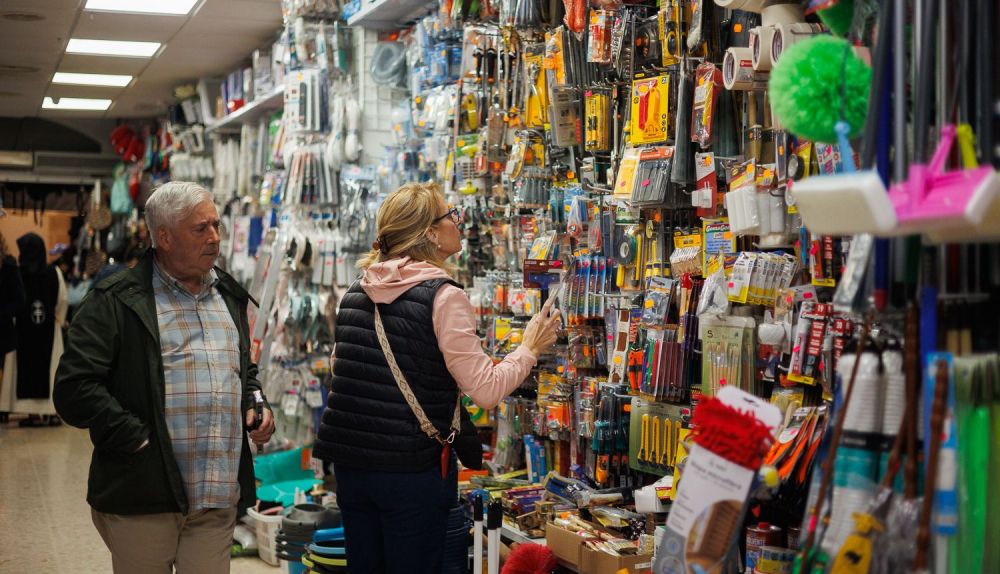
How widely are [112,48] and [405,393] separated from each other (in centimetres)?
697

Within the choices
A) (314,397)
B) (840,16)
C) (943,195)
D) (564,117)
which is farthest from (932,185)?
(314,397)

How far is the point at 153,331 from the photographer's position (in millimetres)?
2930

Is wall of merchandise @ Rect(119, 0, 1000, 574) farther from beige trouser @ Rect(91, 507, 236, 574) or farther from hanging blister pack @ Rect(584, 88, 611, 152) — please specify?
beige trouser @ Rect(91, 507, 236, 574)

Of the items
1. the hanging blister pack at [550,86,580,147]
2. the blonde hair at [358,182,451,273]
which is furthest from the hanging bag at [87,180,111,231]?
the blonde hair at [358,182,451,273]

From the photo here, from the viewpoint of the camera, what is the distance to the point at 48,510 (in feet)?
21.3

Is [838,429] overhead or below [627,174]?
below

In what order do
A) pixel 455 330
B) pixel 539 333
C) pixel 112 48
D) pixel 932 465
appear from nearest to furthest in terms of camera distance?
pixel 932 465 < pixel 455 330 < pixel 539 333 < pixel 112 48

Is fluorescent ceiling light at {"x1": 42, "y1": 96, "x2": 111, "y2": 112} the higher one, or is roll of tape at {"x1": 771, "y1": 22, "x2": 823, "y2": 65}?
fluorescent ceiling light at {"x1": 42, "y1": 96, "x2": 111, "y2": 112}

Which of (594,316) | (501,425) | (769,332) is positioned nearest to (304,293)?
(501,425)

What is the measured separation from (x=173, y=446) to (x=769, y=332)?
1.63 m

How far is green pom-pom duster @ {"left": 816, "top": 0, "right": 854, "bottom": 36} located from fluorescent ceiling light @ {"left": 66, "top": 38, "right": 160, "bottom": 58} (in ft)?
24.2

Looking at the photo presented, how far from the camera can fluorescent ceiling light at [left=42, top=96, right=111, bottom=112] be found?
39.3ft

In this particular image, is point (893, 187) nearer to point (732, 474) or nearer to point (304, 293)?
point (732, 474)

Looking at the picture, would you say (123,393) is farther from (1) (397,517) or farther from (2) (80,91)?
(2) (80,91)
